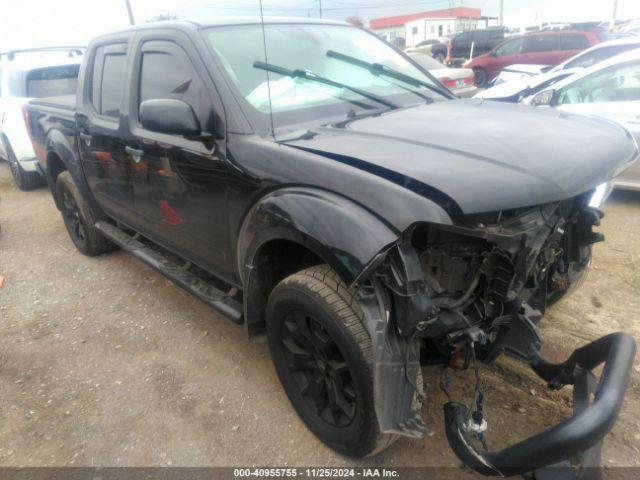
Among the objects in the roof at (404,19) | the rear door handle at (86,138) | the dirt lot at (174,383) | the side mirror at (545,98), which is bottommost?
the dirt lot at (174,383)

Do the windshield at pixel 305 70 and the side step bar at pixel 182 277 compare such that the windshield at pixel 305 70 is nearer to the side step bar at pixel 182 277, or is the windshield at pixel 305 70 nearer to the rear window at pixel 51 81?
the side step bar at pixel 182 277

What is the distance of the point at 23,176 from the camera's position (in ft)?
24.3

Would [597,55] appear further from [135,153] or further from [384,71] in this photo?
[135,153]

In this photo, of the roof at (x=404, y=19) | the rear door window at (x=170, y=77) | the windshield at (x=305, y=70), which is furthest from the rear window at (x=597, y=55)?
the roof at (x=404, y=19)

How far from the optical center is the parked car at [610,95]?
4.83 metres

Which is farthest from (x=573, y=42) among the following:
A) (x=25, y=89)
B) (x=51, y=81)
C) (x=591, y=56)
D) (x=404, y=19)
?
(x=404, y=19)

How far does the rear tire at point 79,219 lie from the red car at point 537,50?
1459 cm

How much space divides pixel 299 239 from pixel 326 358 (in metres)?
0.57

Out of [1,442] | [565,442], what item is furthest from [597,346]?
[1,442]

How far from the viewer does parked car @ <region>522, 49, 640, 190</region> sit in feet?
15.8

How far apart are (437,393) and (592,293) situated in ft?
5.38

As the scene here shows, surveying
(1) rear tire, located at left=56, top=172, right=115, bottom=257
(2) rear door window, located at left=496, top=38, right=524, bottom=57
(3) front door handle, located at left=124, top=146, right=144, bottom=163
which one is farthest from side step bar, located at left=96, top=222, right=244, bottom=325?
(2) rear door window, located at left=496, top=38, right=524, bottom=57

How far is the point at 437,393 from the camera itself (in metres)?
2.62

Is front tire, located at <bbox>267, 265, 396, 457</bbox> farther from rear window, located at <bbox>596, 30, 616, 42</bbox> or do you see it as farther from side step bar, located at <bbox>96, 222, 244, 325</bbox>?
rear window, located at <bbox>596, 30, 616, 42</bbox>
